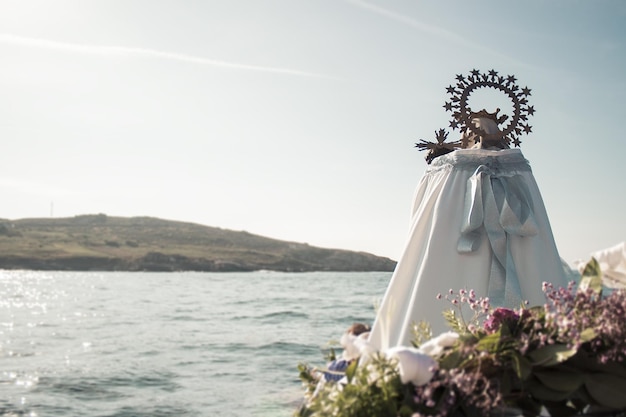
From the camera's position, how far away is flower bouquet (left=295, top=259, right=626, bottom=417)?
1854mm

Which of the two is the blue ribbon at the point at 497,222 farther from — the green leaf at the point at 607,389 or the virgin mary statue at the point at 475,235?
the green leaf at the point at 607,389

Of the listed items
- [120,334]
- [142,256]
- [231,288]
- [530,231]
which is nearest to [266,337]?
[120,334]

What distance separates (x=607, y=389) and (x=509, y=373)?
238mm

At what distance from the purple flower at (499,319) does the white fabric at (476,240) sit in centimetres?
198

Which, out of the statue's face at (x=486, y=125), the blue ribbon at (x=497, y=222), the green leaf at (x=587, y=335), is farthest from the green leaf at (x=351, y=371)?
the statue's face at (x=486, y=125)

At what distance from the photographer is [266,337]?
30.4 metres

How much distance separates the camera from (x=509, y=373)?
6.36ft

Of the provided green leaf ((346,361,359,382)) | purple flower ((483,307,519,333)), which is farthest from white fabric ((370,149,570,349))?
green leaf ((346,361,359,382))

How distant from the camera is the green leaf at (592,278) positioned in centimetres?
215

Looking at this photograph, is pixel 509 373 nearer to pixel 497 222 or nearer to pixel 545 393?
pixel 545 393

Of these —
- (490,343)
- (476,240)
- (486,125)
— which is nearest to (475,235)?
(476,240)

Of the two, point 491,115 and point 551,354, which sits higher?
point 491,115

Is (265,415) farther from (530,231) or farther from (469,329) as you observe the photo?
(469,329)

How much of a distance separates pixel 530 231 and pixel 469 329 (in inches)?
93.4
